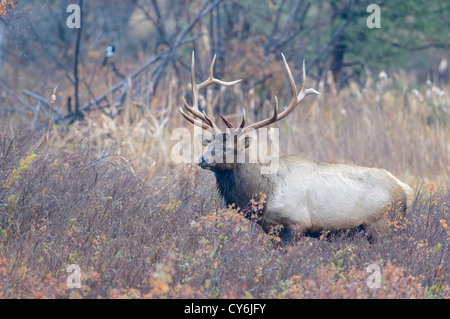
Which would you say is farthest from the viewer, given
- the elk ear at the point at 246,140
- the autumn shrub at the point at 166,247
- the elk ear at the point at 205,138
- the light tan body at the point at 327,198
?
the elk ear at the point at 205,138

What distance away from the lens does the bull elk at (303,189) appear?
5730mm

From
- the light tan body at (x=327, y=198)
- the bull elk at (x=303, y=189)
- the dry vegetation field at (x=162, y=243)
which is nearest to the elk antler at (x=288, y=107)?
the bull elk at (x=303, y=189)

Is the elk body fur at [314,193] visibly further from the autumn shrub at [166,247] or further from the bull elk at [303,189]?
the autumn shrub at [166,247]

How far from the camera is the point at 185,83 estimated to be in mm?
11922

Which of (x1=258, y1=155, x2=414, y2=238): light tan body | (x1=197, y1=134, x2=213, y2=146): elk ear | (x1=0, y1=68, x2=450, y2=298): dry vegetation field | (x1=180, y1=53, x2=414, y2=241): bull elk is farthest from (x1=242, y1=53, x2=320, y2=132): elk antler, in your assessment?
(x1=0, y1=68, x2=450, y2=298): dry vegetation field

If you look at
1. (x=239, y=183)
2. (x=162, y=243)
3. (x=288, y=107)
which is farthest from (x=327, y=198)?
(x=162, y=243)

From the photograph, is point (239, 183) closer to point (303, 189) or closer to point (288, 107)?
point (303, 189)

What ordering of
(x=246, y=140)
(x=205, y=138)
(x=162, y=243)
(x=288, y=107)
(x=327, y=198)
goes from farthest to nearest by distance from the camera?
1. (x=288, y=107)
2. (x=205, y=138)
3. (x=246, y=140)
4. (x=327, y=198)
5. (x=162, y=243)


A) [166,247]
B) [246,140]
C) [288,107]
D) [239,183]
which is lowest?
[166,247]

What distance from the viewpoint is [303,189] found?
19.1ft

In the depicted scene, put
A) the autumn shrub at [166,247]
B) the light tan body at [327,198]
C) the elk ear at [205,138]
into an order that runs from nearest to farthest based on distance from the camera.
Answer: the autumn shrub at [166,247], the light tan body at [327,198], the elk ear at [205,138]

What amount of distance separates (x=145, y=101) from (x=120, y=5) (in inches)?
345

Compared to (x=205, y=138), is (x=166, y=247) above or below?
below

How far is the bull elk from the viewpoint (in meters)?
5.73
